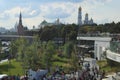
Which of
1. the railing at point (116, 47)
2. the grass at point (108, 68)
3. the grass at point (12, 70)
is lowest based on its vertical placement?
the grass at point (12, 70)

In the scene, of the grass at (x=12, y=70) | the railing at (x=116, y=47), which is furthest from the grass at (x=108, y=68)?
the grass at (x=12, y=70)

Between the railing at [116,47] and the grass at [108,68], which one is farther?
the grass at [108,68]

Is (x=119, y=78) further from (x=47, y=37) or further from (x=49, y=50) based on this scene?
(x=47, y=37)

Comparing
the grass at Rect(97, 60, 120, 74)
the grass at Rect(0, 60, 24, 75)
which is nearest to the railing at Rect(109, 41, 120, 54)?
the grass at Rect(97, 60, 120, 74)

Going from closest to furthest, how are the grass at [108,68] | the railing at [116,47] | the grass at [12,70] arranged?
the railing at [116,47]
the grass at [108,68]
the grass at [12,70]

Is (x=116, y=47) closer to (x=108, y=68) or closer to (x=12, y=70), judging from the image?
(x=108, y=68)

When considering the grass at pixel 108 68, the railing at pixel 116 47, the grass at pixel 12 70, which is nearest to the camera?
the railing at pixel 116 47

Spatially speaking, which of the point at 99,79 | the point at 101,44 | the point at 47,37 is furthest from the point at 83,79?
the point at 47,37

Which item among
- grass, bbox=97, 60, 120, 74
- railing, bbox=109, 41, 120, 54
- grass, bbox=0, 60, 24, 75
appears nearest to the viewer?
railing, bbox=109, 41, 120, 54

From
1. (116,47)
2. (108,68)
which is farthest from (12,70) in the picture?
(116,47)

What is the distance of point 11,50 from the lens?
68.2m

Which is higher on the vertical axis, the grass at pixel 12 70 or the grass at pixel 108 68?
the grass at pixel 108 68

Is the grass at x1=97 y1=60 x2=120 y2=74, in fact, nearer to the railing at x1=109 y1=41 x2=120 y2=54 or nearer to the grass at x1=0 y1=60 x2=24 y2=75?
the railing at x1=109 y1=41 x2=120 y2=54

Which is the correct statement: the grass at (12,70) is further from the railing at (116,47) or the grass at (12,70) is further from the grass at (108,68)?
the railing at (116,47)
